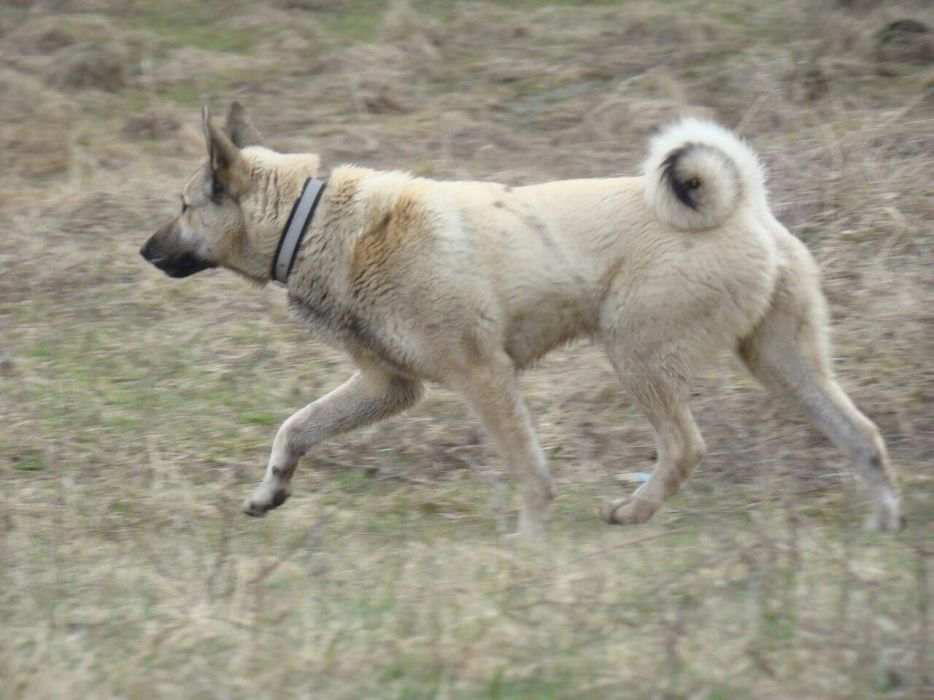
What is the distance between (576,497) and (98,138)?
631 cm

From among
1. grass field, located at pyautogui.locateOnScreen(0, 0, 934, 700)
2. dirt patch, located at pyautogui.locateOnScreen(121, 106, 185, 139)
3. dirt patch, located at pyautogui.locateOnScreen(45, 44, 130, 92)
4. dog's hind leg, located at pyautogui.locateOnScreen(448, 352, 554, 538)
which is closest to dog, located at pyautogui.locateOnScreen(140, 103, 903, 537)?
dog's hind leg, located at pyautogui.locateOnScreen(448, 352, 554, 538)

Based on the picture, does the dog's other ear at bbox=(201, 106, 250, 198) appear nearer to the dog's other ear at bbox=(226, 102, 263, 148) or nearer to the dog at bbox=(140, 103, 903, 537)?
the dog at bbox=(140, 103, 903, 537)

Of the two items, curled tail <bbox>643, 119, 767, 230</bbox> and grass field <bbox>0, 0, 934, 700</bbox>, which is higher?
curled tail <bbox>643, 119, 767, 230</bbox>

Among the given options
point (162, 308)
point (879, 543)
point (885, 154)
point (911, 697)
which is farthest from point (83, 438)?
point (885, 154)

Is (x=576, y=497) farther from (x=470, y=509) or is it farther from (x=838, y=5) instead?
(x=838, y=5)

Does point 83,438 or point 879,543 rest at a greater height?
point 879,543

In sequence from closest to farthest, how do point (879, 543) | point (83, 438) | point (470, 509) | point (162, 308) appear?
point (879, 543), point (470, 509), point (83, 438), point (162, 308)

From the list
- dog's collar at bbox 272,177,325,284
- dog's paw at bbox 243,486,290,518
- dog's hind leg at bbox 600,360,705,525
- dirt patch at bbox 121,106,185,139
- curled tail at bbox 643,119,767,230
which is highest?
curled tail at bbox 643,119,767,230

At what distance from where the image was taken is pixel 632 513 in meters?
5.12

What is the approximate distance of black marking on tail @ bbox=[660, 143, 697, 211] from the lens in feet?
15.8

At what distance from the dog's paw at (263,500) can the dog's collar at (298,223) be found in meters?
0.90

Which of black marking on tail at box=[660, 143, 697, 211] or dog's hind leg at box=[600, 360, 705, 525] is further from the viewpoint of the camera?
dog's hind leg at box=[600, 360, 705, 525]

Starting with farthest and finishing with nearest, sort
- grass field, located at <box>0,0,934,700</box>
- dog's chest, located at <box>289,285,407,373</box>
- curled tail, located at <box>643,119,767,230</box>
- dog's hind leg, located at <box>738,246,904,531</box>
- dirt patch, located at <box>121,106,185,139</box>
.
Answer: dirt patch, located at <box>121,106,185,139</box> < dog's chest, located at <box>289,285,407,373</box> < dog's hind leg, located at <box>738,246,904,531</box> < curled tail, located at <box>643,119,767,230</box> < grass field, located at <box>0,0,934,700</box>

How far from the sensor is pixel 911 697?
3.29 metres
